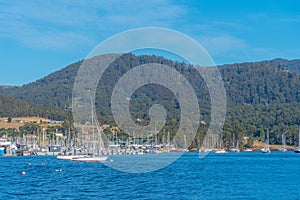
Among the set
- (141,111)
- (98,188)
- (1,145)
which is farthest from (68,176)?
(1,145)

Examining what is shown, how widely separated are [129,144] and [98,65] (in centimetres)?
9991

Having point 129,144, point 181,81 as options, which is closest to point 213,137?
point 129,144

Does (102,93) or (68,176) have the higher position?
(102,93)

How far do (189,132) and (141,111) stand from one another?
43053 mm

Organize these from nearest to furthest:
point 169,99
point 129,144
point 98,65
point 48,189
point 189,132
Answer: point 48,189 < point 98,65 < point 189,132 < point 169,99 < point 129,144

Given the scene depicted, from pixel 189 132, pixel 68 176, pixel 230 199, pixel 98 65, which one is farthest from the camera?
pixel 189 132

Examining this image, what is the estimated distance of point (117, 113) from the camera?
78.6 m

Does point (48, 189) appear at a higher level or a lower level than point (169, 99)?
lower

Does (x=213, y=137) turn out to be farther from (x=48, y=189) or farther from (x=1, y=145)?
(x=48, y=189)

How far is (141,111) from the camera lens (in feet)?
509

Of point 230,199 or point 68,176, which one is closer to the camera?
point 230,199

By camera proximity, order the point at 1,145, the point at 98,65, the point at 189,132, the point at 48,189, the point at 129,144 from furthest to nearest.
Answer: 1. the point at 129,144
2. the point at 1,145
3. the point at 189,132
4. the point at 98,65
5. the point at 48,189

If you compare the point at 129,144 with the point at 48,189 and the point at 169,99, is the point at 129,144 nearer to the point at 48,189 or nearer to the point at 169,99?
the point at 169,99

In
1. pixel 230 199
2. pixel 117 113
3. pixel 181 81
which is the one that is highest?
pixel 181 81
